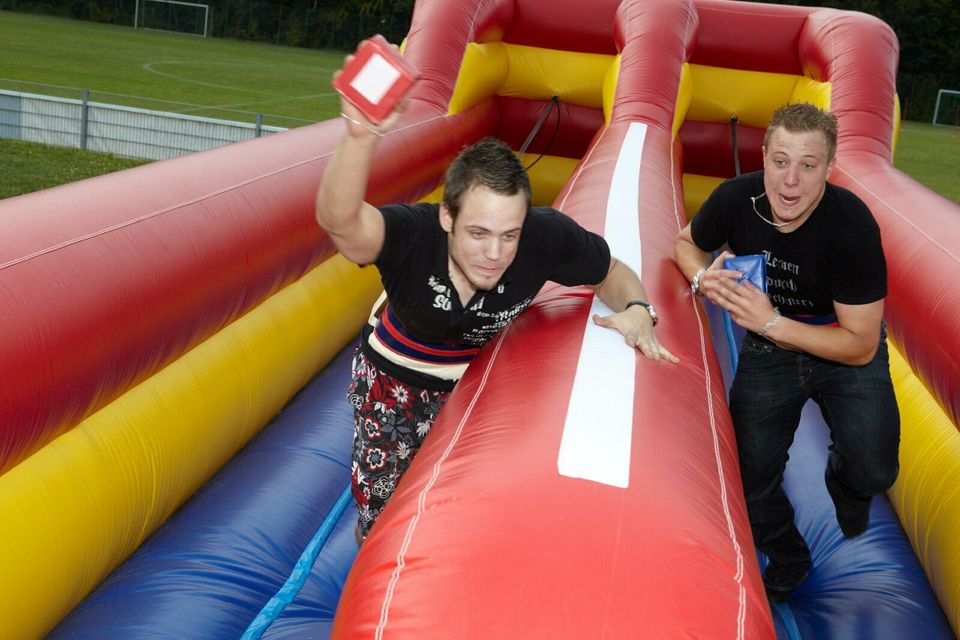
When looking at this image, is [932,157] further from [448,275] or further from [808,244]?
[448,275]

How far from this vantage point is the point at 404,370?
86.9 inches

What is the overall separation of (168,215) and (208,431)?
1.99ft

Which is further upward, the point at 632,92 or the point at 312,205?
the point at 632,92

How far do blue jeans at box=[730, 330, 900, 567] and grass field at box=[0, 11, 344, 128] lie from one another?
31.6ft

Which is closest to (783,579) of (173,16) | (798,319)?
(798,319)

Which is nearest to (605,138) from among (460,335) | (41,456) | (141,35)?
(460,335)

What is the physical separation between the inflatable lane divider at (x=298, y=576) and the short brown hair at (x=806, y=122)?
1.46 meters

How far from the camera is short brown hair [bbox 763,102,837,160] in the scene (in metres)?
2.17

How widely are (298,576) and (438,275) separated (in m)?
0.87

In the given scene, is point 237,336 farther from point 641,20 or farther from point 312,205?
point 641,20

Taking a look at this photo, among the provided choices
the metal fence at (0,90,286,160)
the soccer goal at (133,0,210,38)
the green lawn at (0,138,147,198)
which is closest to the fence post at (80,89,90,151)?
the metal fence at (0,90,286,160)

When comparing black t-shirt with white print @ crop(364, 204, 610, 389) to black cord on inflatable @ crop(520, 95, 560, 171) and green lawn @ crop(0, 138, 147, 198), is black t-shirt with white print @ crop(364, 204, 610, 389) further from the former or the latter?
green lawn @ crop(0, 138, 147, 198)

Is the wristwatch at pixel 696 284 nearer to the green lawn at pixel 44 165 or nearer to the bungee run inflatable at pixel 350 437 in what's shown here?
the bungee run inflatable at pixel 350 437

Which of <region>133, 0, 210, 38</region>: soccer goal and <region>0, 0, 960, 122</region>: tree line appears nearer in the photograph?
<region>0, 0, 960, 122</region>: tree line
